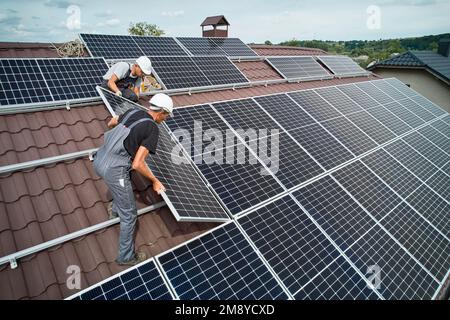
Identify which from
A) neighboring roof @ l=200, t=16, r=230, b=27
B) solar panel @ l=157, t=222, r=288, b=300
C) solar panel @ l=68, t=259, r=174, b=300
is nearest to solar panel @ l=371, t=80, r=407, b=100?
neighboring roof @ l=200, t=16, r=230, b=27

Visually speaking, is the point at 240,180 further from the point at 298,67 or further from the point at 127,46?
the point at 298,67

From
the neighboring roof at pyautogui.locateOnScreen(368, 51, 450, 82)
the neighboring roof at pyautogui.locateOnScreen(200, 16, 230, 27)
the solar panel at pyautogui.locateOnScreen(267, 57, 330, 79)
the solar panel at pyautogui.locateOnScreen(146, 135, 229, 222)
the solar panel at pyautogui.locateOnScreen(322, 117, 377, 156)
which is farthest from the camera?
the neighboring roof at pyautogui.locateOnScreen(368, 51, 450, 82)

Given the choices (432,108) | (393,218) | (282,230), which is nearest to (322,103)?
(393,218)

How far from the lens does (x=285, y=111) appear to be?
30.0 ft

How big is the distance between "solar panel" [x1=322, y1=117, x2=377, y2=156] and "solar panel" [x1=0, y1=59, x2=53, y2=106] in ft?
28.5

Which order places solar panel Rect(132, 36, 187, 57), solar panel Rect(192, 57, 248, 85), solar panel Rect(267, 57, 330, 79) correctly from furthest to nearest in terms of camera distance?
solar panel Rect(267, 57, 330, 79) → solar panel Rect(132, 36, 187, 57) → solar panel Rect(192, 57, 248, 85)

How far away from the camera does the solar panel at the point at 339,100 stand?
36.5 ft

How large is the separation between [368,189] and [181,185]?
5.48 m

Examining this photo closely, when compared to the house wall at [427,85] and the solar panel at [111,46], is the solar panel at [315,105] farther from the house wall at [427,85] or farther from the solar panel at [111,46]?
the house wall at [427,85]

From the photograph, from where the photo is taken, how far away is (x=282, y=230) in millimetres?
5555

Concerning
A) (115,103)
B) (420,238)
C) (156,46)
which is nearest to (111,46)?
(156,46)

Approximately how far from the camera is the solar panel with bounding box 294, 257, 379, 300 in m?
4.74

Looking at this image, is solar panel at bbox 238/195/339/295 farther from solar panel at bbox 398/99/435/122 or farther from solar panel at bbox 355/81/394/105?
solar panel at bbox 398/99/435/122
